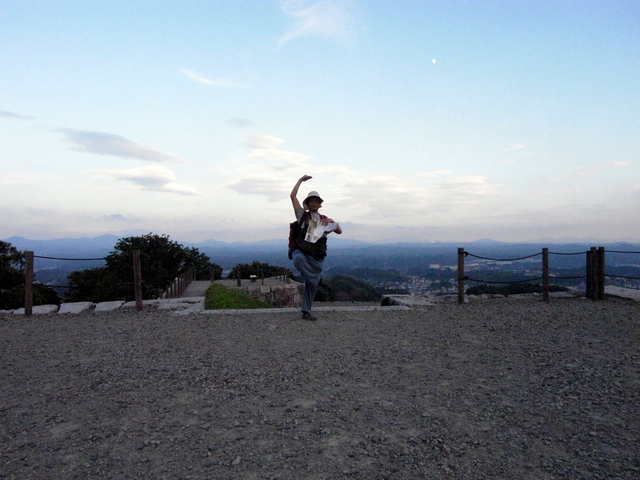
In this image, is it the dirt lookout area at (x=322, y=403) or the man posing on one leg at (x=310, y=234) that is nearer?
the dirt lookout area at (x=322, y=403)

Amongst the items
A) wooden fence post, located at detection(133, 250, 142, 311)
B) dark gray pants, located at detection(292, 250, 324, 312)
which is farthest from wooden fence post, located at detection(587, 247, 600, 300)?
wooden fence post, located at detection(133, 250, 142, 311)

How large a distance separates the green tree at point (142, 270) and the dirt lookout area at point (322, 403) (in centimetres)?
1863

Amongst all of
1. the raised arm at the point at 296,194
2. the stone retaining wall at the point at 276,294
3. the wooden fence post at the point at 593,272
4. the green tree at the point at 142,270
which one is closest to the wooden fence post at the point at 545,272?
the wooden fence post at the point at 593,272

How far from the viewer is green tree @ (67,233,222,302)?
23.1 metres

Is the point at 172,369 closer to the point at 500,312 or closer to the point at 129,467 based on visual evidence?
the point at 129,467

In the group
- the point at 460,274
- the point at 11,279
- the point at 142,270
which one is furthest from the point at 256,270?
the point at 460,274

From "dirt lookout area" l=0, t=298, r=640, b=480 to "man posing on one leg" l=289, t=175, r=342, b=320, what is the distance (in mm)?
1025

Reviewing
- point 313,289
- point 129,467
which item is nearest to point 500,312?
point 313,289

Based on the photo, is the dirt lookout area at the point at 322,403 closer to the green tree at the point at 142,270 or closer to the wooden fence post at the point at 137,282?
the wooden fence post at the point at 137,282

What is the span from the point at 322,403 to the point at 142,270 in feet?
80.9

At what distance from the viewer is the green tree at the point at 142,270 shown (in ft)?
75.8

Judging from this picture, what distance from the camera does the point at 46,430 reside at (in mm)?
2719

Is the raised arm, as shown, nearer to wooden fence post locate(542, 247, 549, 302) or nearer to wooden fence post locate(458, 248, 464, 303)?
wooden fence post locate(458, 248, 464, 303)

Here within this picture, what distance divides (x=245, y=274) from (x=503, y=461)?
25.1 metres
